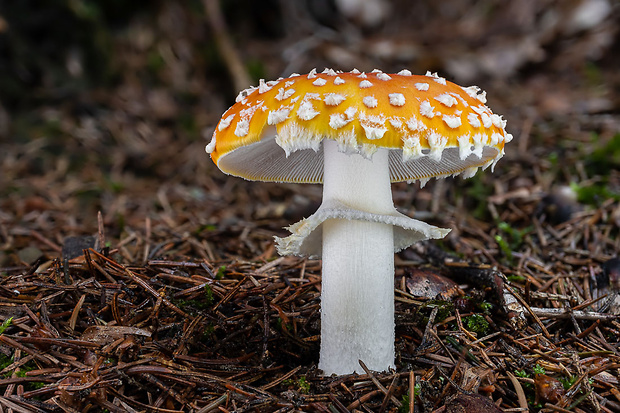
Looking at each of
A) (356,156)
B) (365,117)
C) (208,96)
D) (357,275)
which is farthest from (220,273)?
(208,96)

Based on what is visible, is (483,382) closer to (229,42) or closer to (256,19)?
(229,42)

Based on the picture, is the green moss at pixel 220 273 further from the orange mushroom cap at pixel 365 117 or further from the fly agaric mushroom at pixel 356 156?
the orange mushroom cap at pixel 365 117

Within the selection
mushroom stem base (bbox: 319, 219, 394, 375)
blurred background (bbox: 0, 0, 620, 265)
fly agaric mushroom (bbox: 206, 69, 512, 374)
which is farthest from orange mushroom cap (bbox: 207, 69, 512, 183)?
blurred background (bbox: 0, 0, 620, 265)

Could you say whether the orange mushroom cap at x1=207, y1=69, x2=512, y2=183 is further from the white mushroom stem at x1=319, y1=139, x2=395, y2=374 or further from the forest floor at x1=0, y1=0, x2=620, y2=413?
the forest floor at x1=0, y1=0, x2=620, y2=413

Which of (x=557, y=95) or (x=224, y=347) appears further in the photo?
(x=557, y=95)

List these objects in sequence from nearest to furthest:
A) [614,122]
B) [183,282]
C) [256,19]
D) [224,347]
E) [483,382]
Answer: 1. [483,382]
2. [224,347]
3. [183,282]
4. [614,122]
5. [256,19]

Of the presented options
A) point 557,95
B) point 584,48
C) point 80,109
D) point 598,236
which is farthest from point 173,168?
point 584,48

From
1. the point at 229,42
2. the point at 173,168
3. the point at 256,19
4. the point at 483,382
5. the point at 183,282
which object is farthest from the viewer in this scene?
the point at 256,19
